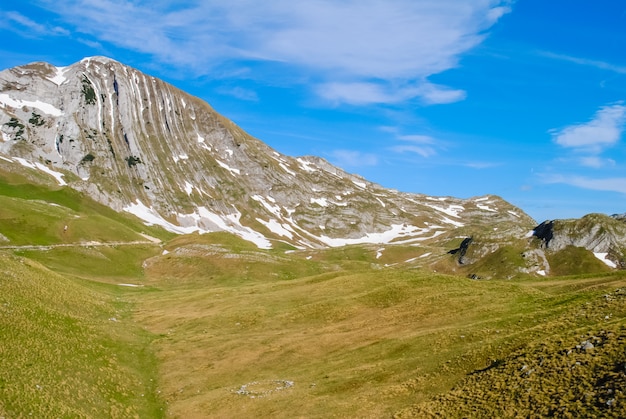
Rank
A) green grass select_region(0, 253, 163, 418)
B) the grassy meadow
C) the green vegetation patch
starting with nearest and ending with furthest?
the grassy meadow < green grass select_region(0, 253, 163, 418) < the green vegetation patch

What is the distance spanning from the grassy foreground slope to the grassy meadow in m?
0.17

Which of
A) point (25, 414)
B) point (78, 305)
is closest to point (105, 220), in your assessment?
point (78, 305)

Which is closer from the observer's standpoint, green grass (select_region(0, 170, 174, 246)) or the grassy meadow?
the grassy meadow

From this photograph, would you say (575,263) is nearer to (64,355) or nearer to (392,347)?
(392,347)

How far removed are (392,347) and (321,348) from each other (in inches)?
339

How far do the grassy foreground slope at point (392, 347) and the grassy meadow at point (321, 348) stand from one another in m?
0.17

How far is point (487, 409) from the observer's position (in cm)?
2883

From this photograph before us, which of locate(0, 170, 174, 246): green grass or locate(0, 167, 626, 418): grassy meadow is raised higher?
locate(0, 170, 174, 246): green grass

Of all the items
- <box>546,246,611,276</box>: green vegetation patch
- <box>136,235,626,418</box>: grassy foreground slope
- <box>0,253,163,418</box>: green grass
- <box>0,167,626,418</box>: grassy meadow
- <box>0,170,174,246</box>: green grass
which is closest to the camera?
<box>136,235,626,418</box>: grassy foreground slope

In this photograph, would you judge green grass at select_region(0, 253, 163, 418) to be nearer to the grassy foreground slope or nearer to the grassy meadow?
the grassy meadow

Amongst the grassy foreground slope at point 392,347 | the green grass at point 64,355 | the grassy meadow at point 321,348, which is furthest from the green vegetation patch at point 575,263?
the green grass at point 64,355

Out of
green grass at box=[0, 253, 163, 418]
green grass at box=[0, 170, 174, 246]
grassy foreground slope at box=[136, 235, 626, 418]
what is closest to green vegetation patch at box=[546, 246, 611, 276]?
grassy foreground slope at box=[136, 235, 626, 418]

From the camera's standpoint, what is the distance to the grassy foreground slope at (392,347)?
3008 centimetres

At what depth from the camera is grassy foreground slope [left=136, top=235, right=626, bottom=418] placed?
30.1 meters
